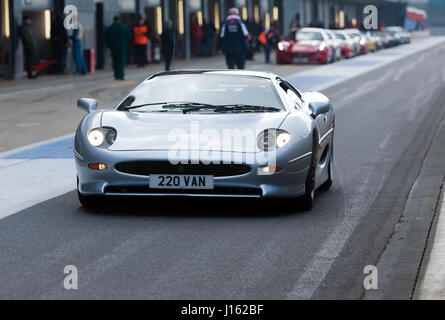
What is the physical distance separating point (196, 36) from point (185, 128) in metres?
41.8

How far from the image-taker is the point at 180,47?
49375mm

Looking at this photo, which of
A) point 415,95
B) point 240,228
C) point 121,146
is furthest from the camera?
point 415,95

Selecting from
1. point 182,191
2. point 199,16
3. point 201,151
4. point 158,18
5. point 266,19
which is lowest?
point 266,19

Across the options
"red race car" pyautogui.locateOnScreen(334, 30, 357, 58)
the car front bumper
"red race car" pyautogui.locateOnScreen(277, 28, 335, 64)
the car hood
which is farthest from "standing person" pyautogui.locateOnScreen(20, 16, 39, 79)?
the car front bumper

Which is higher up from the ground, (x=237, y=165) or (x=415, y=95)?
(x=237, y=165)

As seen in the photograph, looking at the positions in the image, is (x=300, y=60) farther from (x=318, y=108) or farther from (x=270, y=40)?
(x=318, y=108)

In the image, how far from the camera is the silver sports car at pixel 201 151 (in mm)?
8508

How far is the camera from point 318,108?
9586 mm

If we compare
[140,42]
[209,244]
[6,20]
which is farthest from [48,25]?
[209,244]

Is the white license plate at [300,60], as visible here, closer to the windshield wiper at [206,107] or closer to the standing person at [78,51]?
the standing person at [78,51]
